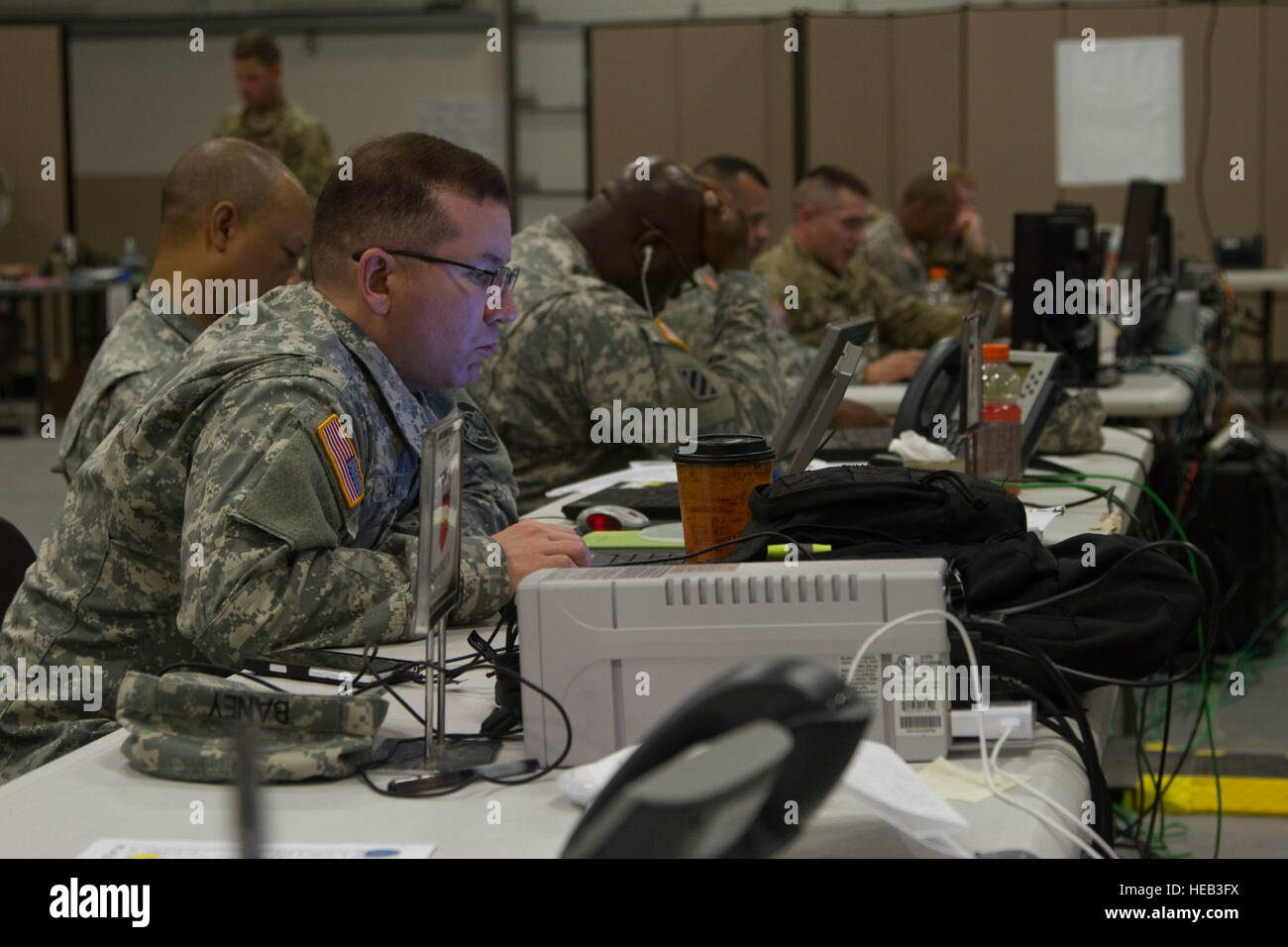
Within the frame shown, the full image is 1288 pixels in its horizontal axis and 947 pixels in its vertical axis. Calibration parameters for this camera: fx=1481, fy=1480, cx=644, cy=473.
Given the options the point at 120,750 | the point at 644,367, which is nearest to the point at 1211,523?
the point at 644,367

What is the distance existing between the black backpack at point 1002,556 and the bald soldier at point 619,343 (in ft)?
3.94

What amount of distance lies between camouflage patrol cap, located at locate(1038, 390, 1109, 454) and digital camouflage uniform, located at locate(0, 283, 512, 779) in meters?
1.42

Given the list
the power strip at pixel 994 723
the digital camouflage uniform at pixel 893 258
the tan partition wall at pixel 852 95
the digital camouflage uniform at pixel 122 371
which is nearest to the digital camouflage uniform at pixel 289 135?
the digital camouflage uniform at pixel 893 258

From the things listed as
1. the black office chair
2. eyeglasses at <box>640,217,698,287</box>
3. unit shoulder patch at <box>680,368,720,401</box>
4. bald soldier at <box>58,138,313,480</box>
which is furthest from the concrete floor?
eyeglasses at <box>640,217,698,287</box>

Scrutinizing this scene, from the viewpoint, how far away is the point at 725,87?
30.2ft

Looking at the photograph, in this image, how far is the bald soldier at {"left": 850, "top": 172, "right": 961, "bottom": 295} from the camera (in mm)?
5922

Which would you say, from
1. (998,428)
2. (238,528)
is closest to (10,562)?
(238,528)

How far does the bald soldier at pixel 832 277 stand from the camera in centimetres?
475

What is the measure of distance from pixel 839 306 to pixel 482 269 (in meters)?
3.26

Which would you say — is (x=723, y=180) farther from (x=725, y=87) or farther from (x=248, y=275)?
(x=725, y=87)

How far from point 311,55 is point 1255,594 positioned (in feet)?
25.3

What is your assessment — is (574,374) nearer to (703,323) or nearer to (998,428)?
(998,428)

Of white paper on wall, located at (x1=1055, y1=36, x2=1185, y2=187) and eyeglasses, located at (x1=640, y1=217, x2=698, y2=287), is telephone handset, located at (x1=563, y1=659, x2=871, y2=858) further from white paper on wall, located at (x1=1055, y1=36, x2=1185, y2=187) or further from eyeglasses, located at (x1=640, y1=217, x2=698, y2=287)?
white paper on wall, located at (x1=1055, y1=36, x2=1185, y2=187)

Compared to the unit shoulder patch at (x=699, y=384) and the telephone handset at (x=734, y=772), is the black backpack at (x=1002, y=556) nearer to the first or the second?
the telephone handset at (x=734, y=772)
